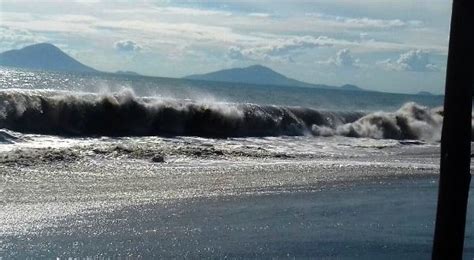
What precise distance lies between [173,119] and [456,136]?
27200 millimetres

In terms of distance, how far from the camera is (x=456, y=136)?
3.89 m

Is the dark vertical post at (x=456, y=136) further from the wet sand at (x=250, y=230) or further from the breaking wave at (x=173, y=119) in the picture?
the breaking wave at (x=173, y=119)

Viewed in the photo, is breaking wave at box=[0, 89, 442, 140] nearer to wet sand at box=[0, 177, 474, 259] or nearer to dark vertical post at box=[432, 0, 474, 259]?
wet sand at box=[0, 177, 474, 259]

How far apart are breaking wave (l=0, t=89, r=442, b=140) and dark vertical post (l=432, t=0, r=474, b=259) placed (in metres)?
22.2

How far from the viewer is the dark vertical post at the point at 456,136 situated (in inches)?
150

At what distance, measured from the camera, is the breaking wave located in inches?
1055

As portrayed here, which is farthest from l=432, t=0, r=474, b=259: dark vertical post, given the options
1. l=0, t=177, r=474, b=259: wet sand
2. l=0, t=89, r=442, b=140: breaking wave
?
l=0, t=89, r=442, b=140: breaking wave

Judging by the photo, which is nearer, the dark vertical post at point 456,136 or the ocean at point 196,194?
the dark vertical post at point 456,136

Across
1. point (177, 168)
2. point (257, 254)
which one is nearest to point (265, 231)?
point (257, 254)

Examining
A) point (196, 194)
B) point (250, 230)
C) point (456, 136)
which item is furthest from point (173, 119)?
point (456, 136)

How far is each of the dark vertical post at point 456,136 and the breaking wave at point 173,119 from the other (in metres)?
22.2

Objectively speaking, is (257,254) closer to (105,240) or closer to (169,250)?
(169,250)

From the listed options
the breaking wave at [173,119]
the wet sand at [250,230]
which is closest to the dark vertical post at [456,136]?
the wet sand at [250,230]

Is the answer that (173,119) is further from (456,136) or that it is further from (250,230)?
(456,136)
